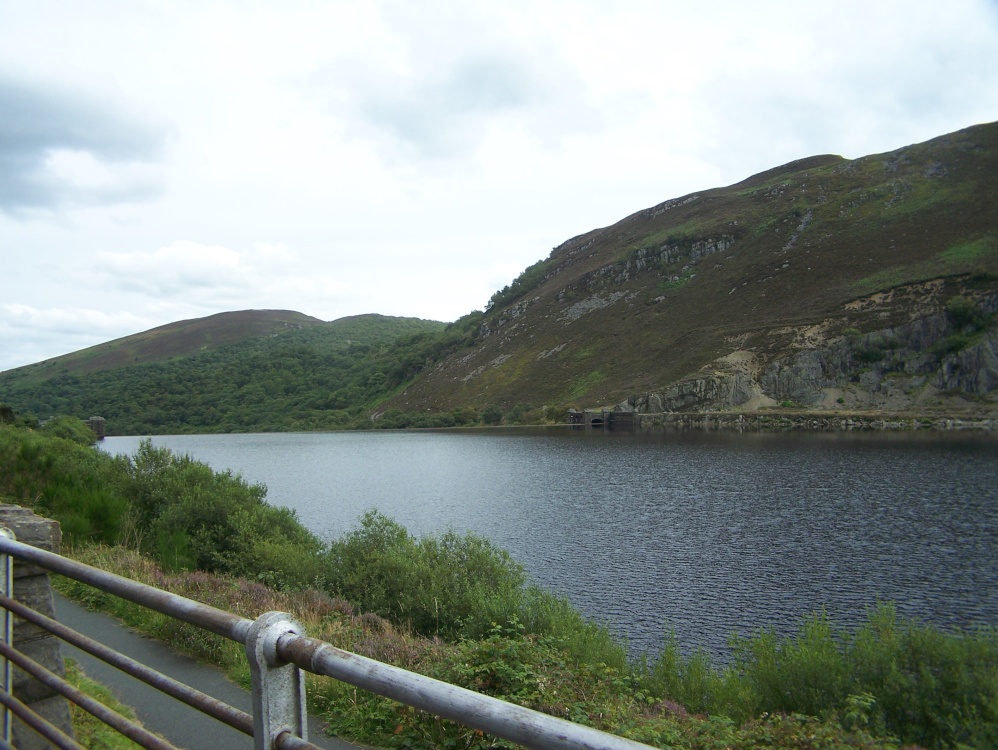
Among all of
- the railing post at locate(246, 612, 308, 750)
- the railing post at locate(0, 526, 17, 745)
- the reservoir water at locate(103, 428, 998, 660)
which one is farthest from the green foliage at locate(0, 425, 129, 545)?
the railing post at locate(246, 612, 308, 750)

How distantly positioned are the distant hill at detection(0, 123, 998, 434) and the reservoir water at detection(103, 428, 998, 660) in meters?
28.9

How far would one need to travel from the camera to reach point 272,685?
220 centimetres

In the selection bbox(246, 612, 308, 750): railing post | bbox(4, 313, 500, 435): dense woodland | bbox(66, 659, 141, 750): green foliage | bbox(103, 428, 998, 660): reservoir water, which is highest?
bbox(4, 313, 500, 435): dense woodland

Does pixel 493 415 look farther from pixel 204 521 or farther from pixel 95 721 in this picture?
pixel 95 721

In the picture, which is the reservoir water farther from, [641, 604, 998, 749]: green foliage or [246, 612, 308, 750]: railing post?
[246, 612, 308, 750]: railing post

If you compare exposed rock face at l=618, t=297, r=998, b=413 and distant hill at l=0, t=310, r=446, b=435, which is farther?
distant hill at l=0, t=310, r=446, b=435

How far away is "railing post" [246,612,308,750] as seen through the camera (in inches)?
84.4

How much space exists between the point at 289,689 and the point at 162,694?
6201mm

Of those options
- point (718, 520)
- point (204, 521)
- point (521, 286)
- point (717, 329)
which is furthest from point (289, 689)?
point (521, 286)

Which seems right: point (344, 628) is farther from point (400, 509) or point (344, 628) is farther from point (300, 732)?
point (400, 509)

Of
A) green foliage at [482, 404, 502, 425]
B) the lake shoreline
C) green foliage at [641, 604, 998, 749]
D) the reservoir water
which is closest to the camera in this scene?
green foliage at [641, 604, 998, 749]

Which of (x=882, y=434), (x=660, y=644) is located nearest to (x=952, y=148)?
(x=882, y=434)

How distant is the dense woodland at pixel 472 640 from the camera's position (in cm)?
702

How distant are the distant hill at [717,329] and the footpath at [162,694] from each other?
3302 inches
